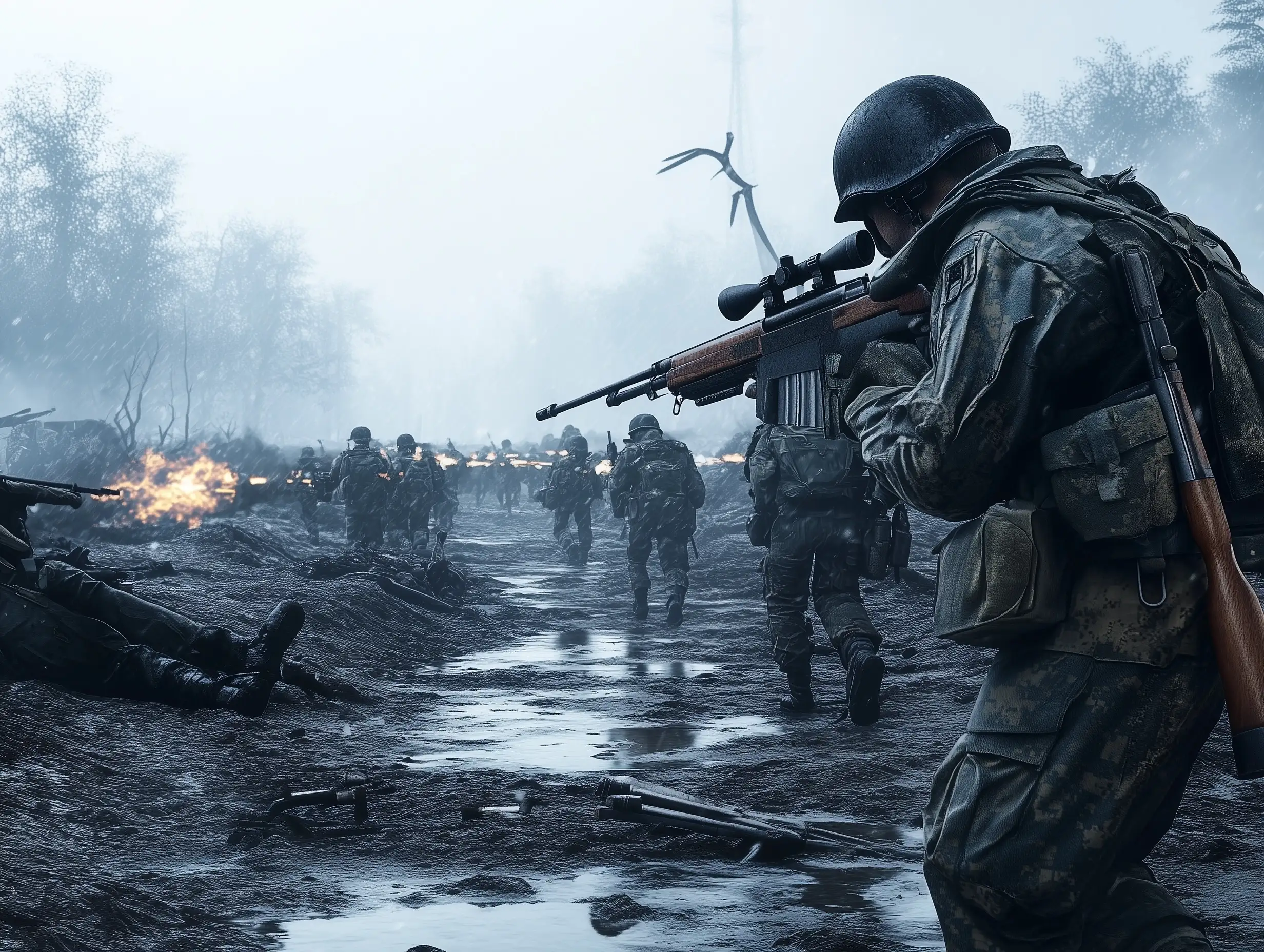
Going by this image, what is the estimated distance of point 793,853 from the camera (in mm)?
4105

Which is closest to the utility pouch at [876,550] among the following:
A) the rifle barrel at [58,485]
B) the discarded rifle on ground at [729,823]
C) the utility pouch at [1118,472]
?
the discarded rifle on ground at [729,823]

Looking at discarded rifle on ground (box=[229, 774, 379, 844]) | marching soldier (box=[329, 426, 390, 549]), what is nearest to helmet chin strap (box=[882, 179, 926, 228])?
discarded rifle on ground (box=[229, 774, 379, 844])

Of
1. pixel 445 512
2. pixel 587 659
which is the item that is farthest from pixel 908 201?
pixel 445 512

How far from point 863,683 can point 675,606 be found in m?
6.12

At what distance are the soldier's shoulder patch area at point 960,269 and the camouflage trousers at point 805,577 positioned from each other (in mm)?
5091

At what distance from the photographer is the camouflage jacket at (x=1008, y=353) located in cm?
184

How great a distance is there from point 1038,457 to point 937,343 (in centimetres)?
26

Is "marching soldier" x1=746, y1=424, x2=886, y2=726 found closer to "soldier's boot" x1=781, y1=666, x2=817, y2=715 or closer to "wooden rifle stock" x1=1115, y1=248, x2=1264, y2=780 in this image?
"soldier's boot" x1=781, y1=666, x2=817, y2=715

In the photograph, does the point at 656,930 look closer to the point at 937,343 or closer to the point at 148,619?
the point at 937,343

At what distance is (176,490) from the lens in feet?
74.3

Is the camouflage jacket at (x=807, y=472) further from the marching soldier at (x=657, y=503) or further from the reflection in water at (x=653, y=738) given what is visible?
the marching soldier at (x=657, y=503)

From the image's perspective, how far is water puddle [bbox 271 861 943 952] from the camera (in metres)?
3.23

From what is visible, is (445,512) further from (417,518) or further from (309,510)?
(417,518)

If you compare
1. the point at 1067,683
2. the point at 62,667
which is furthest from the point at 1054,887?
the point at 62,667
